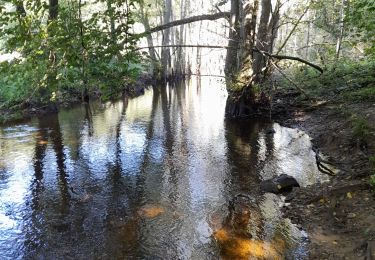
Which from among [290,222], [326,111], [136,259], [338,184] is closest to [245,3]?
[326,111]

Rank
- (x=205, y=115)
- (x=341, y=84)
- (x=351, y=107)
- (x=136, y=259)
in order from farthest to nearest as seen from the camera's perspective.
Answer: (x=205, y=115) < (x=341, y=84) < (x=351, y=107) < (x=136, y=259)

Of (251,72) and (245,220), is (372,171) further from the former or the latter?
(251,72)

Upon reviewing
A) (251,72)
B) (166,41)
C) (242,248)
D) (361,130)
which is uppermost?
(166,41)

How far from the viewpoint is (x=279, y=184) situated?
6871 millimetres

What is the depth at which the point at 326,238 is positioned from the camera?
502cm

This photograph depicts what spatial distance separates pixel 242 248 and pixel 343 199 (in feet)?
6.63

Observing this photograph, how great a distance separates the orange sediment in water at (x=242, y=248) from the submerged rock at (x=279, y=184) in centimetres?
183

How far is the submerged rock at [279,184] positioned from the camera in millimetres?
6824

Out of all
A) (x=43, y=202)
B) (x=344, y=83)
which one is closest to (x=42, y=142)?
(x=43, y=202)

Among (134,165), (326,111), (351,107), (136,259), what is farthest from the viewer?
(326,111)

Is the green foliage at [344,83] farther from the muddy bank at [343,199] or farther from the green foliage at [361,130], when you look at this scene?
the green foliage at [361,130]

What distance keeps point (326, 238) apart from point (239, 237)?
1226mm

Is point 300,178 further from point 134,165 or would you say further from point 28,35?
point 28,35

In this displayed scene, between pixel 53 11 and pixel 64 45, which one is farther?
pixel 53 11
